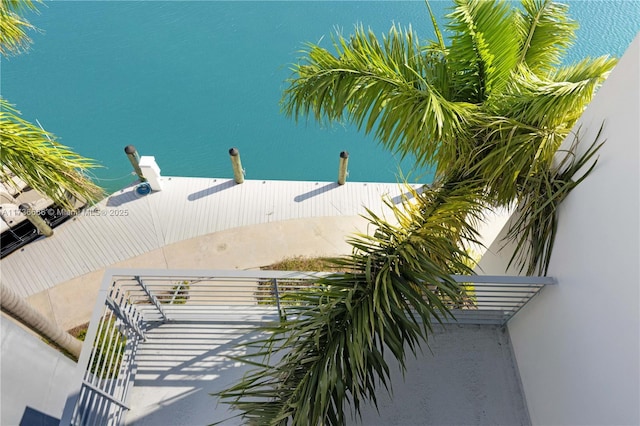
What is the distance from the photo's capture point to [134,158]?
8.21 metres

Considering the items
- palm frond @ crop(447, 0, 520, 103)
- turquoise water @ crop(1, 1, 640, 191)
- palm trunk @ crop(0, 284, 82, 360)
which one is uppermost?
turquoise water @ crop(1, 1, 640, 191)

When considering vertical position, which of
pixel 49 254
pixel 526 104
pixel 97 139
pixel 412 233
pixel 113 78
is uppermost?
pixel 113 78

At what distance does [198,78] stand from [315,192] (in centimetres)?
549

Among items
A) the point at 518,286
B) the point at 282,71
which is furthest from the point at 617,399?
the point at 282,71

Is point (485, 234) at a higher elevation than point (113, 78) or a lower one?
lower

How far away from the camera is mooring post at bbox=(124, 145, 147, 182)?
8.04m

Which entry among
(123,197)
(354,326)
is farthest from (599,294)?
(123,197)

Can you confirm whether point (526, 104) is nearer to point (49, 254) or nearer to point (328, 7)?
point (49, 254)

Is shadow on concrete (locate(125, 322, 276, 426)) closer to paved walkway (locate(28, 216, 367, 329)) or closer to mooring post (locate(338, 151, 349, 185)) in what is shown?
paved walkway (locate(28, 216, 367, 329))

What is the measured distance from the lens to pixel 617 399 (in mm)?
2932

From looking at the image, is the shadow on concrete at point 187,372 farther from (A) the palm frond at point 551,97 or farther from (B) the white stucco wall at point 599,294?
(A) the palm frond at point 551,97

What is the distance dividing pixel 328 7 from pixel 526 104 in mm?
11353

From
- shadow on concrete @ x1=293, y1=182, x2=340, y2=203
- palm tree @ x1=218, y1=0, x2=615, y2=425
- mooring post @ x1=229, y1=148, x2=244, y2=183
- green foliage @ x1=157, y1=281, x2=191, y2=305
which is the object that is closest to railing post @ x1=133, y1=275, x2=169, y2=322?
green foliage @ x1=157, y1=281, x2=191, y2=305

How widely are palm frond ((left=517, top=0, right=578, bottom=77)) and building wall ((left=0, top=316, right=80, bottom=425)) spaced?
5.41 m
